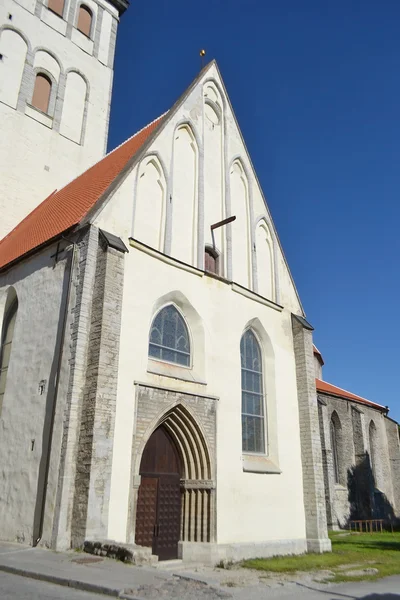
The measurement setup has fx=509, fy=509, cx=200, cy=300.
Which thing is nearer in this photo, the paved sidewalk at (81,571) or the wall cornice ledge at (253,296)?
the paved sidewalk at (81,571)

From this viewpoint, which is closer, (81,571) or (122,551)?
(81,571)

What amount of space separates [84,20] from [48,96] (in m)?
5.82

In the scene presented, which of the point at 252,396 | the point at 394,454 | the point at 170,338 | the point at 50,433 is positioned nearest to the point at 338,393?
the point at 394,454

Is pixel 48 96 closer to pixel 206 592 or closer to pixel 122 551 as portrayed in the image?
pixel 122 551

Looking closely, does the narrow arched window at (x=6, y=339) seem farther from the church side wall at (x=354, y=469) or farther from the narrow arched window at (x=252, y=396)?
the church side wall at (x=354, y=469)

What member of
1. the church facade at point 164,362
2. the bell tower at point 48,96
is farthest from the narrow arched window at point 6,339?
the bell tower at point 48,96

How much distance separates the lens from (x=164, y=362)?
41.2 ft

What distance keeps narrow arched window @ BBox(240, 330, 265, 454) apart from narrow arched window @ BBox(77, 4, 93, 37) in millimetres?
18097

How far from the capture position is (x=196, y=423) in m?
12.4

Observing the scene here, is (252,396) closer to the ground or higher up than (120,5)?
closer to the ground

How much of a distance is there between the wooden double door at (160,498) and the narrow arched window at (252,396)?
100.0 inches

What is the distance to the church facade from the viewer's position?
404 inches

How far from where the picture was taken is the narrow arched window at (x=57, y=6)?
2344 cm

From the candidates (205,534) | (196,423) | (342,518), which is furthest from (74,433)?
(342,518)
